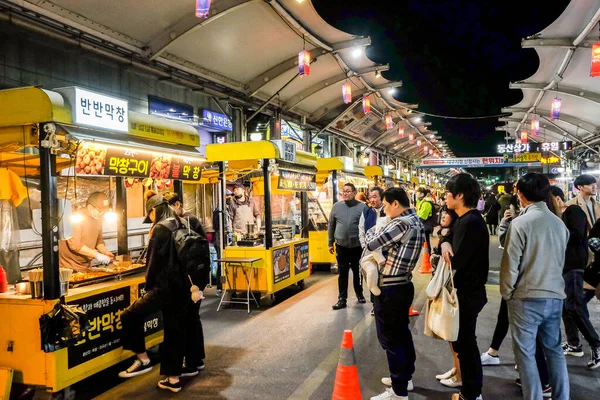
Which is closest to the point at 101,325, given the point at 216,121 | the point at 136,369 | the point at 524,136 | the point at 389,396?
the point at 136,369

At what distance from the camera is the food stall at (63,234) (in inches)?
160

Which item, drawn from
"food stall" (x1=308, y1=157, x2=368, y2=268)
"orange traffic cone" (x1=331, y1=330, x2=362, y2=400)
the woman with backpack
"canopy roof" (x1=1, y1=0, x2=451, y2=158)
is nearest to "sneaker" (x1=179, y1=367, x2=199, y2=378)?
the woman with backpack

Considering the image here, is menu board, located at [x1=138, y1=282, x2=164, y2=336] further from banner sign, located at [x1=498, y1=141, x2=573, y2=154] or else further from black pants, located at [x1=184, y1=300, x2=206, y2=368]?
banner sign, located at [x1=498, y1=141, x2=573, y2=154]

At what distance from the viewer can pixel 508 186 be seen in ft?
57.8

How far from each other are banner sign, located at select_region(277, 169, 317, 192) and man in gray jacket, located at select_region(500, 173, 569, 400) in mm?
5558

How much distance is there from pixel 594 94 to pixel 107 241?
54.2 feet

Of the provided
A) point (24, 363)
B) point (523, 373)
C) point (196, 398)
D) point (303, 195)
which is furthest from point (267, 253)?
point (523, 373)

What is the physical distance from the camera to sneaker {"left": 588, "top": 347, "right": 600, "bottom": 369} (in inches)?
180

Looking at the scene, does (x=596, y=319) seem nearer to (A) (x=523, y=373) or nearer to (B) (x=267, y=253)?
(A) (x=523, y=373)

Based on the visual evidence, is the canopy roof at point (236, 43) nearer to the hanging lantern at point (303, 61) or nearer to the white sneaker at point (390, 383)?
the hanging lantern at point (303, 61)

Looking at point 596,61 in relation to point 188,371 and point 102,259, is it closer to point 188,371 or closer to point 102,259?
point 188,371

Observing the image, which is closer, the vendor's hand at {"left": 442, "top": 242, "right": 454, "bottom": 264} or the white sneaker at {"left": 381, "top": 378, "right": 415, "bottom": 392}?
the vendor's hand at {"left": 442, "top": 242, "right": 454, "bottom": 264}

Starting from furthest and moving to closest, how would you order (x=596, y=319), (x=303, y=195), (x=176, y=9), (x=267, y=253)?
(x=303, y=195)
(x=176, y=9)
(x=267, y=253)
(x=596, y=319)

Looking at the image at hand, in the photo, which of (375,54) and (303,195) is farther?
(375,54)
